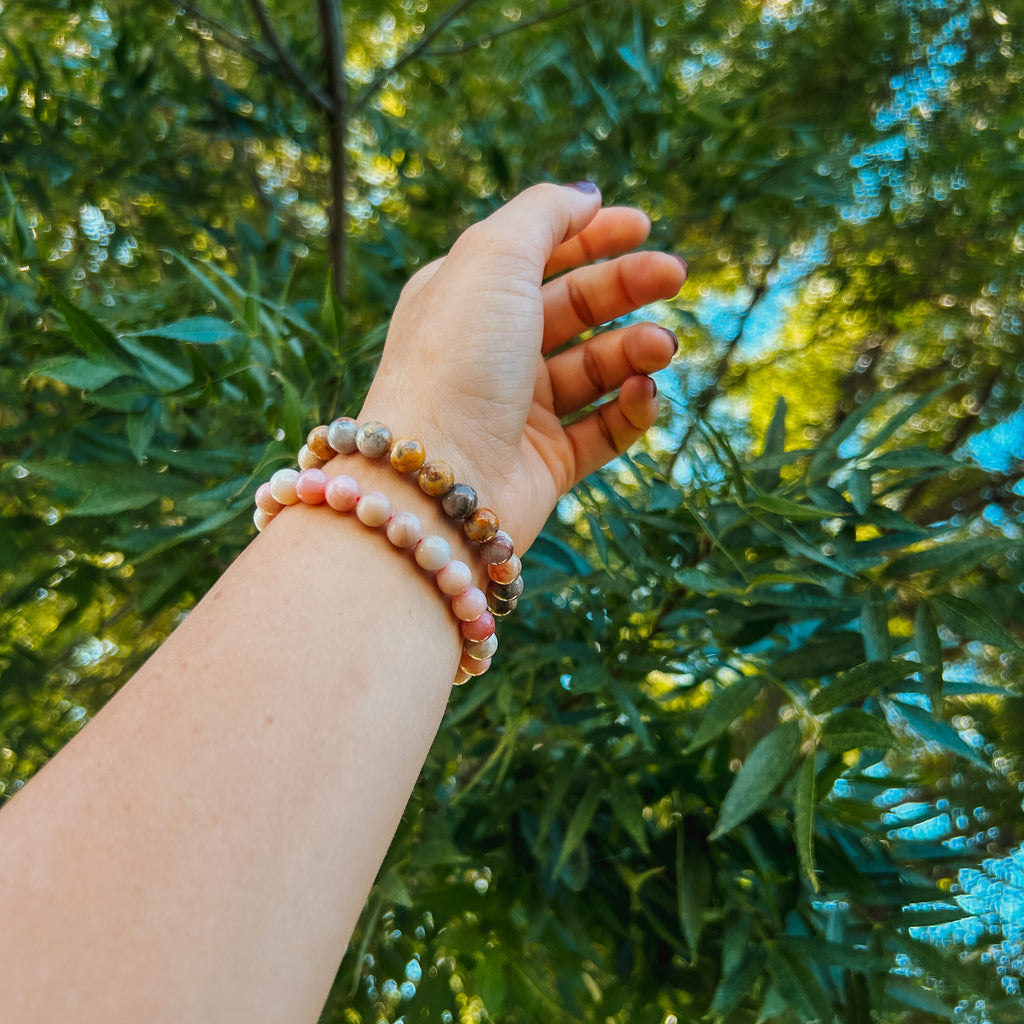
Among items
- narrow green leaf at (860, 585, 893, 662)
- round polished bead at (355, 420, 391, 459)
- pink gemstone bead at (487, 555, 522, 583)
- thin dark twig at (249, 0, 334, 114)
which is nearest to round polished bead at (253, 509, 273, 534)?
round polished bead at (355, 420, 391, 459)

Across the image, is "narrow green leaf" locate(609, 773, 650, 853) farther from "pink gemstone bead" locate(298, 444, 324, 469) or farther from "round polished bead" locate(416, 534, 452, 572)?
"pink gemstone bead" locate(298, 444, 324, 469)

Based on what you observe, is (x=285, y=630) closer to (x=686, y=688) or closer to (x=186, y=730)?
(x=186, y=730)

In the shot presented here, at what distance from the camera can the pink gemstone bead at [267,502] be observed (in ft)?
2.26

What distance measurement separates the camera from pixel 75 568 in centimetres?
105

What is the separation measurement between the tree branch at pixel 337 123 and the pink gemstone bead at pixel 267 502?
58 cm

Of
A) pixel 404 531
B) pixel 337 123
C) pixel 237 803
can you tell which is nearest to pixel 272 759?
pixel 237 803

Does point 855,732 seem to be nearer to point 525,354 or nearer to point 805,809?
point 805,809

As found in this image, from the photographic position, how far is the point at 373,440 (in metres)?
0.68

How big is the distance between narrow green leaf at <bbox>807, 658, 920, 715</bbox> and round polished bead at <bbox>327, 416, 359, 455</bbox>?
0.49 metres

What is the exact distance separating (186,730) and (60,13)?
4.88 feet

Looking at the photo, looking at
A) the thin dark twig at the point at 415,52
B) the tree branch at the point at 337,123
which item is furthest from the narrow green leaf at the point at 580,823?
the thin dark twig at the point at 415,52

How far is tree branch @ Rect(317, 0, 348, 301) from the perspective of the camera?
3.90ft

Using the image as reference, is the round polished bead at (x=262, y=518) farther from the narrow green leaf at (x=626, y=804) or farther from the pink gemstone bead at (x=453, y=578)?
the narrow green leaf at (x=626, y=804)

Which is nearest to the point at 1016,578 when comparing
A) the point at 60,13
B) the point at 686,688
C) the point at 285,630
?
the point at 686,688
